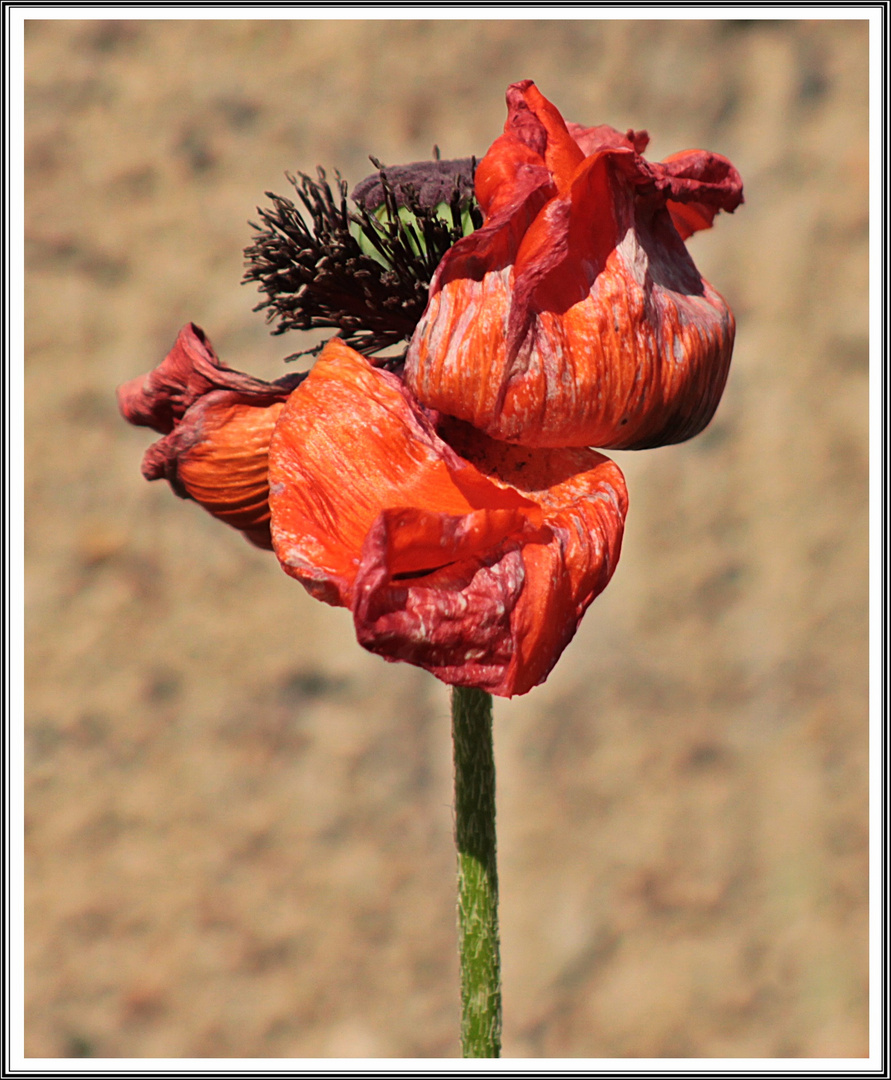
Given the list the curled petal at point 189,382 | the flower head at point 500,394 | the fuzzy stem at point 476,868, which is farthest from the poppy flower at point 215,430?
the fuzzy stem at point 476,868

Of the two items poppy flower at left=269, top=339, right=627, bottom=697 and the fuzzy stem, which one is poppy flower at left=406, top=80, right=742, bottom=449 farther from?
the fuzzy stem

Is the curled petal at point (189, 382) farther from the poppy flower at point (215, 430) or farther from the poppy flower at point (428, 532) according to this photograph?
the poppy flower at point (428, 532)

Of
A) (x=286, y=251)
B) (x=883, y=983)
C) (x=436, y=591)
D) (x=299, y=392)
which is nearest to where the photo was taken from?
(x=436, y=591)

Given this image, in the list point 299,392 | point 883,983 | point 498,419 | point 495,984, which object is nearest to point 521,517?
point 498,419

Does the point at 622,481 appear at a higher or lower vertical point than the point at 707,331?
lower

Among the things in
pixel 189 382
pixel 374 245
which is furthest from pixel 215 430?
pixel 374 245

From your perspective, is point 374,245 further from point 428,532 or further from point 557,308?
point 428,532

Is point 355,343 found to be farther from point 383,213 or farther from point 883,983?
point 883,983

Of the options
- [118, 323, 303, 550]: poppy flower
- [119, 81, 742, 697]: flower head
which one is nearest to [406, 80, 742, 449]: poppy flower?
[119, 81, 742, 697]: flower head
